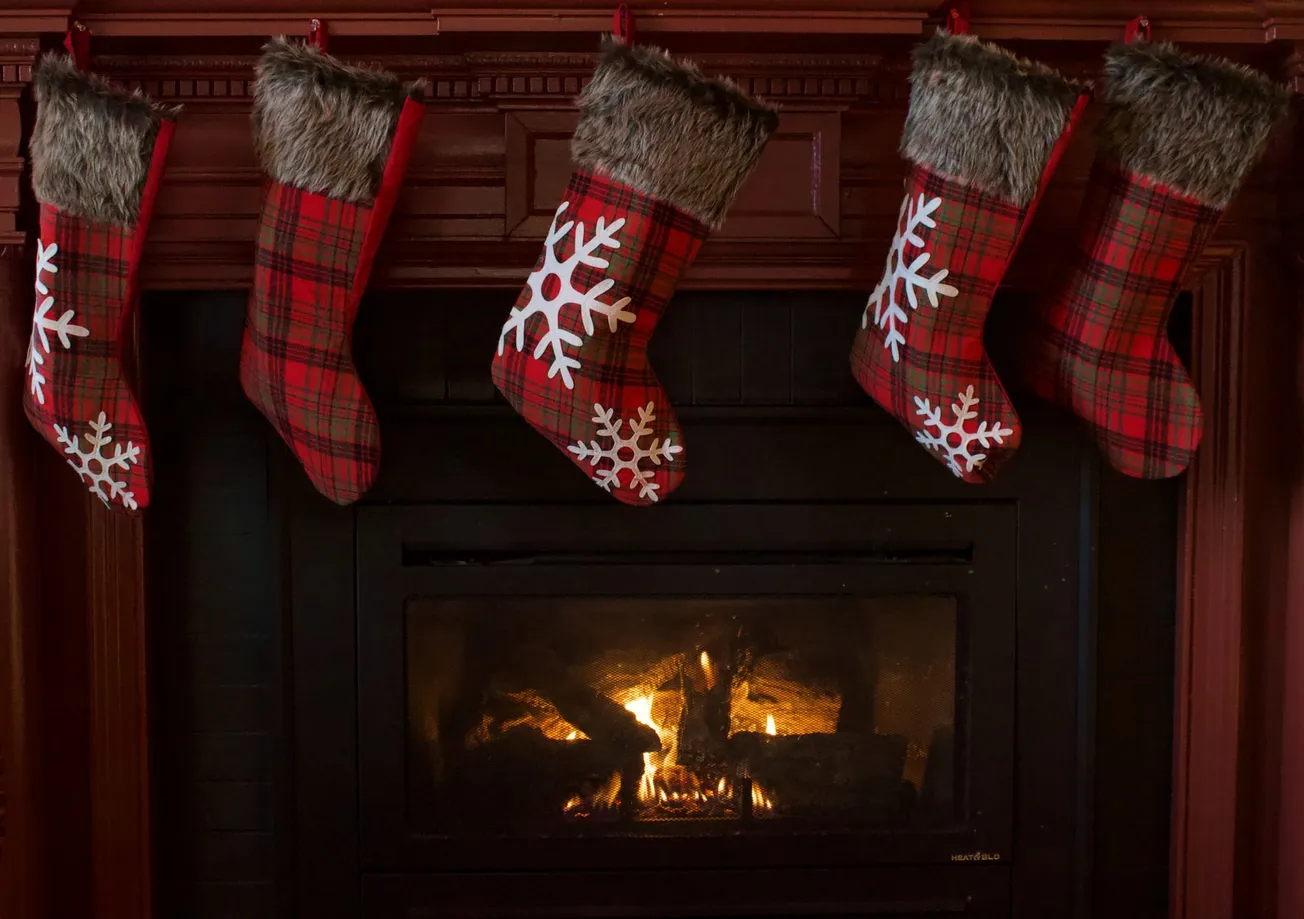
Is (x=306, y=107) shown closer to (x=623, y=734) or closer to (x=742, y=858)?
(x=623, y=734)

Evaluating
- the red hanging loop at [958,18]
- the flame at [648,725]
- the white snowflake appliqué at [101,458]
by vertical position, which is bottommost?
the flame at [648,725]

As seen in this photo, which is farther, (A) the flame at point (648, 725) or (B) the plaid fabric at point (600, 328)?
(A) the flame at point (648, 725)

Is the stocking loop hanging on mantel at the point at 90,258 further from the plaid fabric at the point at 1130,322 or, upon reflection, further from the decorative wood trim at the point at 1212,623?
the decorative wood trim at the point at 1212,623

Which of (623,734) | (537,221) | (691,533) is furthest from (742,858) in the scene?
(537,221)

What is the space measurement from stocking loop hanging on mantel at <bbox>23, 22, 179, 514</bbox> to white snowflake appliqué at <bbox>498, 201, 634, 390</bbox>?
1.50 feet

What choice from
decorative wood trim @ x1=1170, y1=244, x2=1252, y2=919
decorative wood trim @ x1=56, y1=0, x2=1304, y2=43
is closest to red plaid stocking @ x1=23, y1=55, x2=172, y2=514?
decorative wood trim @ x1=56, y1=0, x2=1304, y2=43

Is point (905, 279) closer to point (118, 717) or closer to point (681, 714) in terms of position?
point (681, 714)

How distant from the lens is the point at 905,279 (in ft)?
3.99

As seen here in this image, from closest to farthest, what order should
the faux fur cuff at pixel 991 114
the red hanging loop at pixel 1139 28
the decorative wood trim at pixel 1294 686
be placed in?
the faux fur cuff at pixel 991 114 < the red hanging loop at pixel 1139 28 < the decorative wood trim at pixel 1294 686

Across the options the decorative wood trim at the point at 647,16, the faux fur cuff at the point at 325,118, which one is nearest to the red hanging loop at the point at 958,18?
the decorative wood trim at the point at 647,16

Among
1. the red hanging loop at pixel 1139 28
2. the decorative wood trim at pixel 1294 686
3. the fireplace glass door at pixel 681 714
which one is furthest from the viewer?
the fireplace glass door at pixel 681 714

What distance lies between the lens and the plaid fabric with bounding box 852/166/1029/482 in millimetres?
1171

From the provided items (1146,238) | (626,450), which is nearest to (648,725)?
(626,450)

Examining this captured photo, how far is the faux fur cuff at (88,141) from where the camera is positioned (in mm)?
1172
